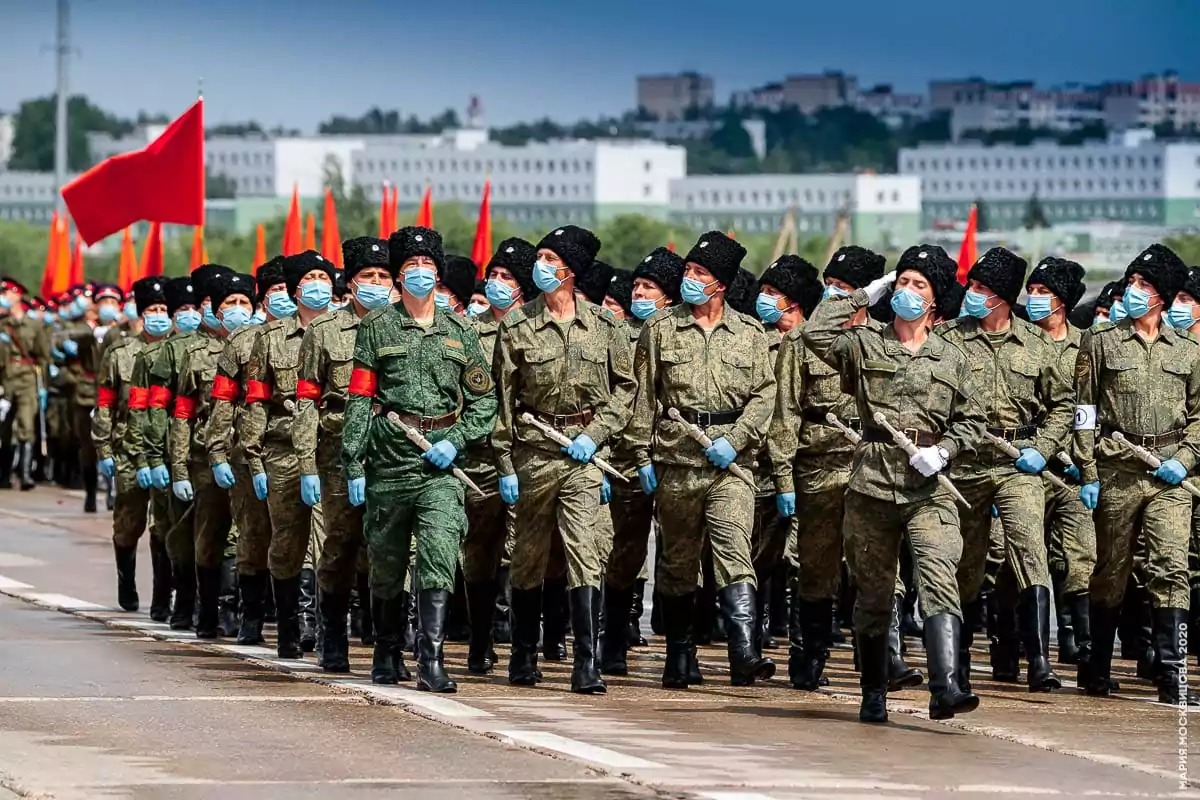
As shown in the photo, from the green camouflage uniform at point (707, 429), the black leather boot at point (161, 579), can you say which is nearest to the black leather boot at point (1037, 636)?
the green camouflage uniform at point (707, 429)

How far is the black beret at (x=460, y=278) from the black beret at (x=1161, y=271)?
4.57 m

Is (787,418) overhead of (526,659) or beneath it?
overhead

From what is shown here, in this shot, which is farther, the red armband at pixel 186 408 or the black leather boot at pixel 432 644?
the red armband at pixel 186 408

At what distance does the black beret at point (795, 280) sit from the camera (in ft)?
49.6

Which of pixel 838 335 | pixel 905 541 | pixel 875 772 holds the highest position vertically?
pixel 838 335

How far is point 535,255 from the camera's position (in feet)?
48.2

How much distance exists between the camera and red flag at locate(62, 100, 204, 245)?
2089 cm

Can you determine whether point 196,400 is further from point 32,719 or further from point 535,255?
point 32,719

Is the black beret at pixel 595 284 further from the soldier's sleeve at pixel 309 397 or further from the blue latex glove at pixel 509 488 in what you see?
the blue latex glove at pixel 509 488

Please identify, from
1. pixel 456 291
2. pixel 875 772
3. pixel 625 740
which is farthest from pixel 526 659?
pixel 456 291

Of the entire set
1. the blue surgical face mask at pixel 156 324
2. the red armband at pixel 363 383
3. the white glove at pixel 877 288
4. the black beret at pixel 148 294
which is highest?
the black beret at pixel 148 294

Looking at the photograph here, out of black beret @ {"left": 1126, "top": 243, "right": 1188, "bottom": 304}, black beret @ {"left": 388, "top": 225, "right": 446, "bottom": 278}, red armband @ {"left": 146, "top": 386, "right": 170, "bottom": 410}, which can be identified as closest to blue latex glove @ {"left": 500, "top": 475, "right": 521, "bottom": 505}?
black beret @ {"left": 388, "top": 225, "right": 446, "bottom": 278}

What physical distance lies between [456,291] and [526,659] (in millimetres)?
4244

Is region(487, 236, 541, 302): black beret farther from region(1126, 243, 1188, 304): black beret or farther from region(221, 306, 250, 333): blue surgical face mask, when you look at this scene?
region(1126, 243, 1188, 304): black beret
